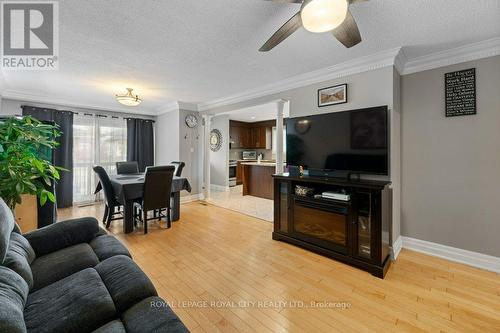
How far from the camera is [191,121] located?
Answer: 17.9ft

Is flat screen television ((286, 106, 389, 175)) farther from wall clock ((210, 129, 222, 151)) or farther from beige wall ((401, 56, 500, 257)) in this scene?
wall clock ((210, 129, 222, 151))

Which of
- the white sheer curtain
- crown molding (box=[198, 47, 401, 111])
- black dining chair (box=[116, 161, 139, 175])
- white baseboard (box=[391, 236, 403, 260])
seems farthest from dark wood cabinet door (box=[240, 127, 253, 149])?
white baseboard (box=[391, 236, 403, 260])

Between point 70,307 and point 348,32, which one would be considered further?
point 348,32

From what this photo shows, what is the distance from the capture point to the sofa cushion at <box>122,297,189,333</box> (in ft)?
3.08

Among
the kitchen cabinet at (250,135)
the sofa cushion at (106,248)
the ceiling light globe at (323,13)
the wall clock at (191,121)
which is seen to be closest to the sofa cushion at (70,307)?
the sofa cushion at (106,248)

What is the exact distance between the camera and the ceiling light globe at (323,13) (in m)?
1.34

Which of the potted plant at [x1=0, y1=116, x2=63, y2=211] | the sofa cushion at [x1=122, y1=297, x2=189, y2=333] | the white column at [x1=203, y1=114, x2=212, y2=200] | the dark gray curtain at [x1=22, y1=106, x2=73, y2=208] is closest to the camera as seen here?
the sofa cushion at [x1=122, y1=297, x2=189, y2=333]

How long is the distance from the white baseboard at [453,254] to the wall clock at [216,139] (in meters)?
5.52

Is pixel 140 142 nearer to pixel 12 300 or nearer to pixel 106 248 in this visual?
pixel 106 248

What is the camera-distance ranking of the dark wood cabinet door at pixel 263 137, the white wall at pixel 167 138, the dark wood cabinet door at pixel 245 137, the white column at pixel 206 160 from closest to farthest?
the white wall at pixel 167 138 < the white column at pixel 206 160 < the dark wood cabinet door at pixel 263 137 < the dark wood cabinet door at pixel 245 137

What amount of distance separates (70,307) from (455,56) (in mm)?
3943

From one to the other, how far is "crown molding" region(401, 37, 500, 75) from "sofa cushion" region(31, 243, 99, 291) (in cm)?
382

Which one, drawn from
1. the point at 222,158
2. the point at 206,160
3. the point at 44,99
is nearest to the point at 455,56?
the point at 206,160

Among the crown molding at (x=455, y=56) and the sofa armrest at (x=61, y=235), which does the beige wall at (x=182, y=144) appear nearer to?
the sofa armrest at (x=61, y=235)
